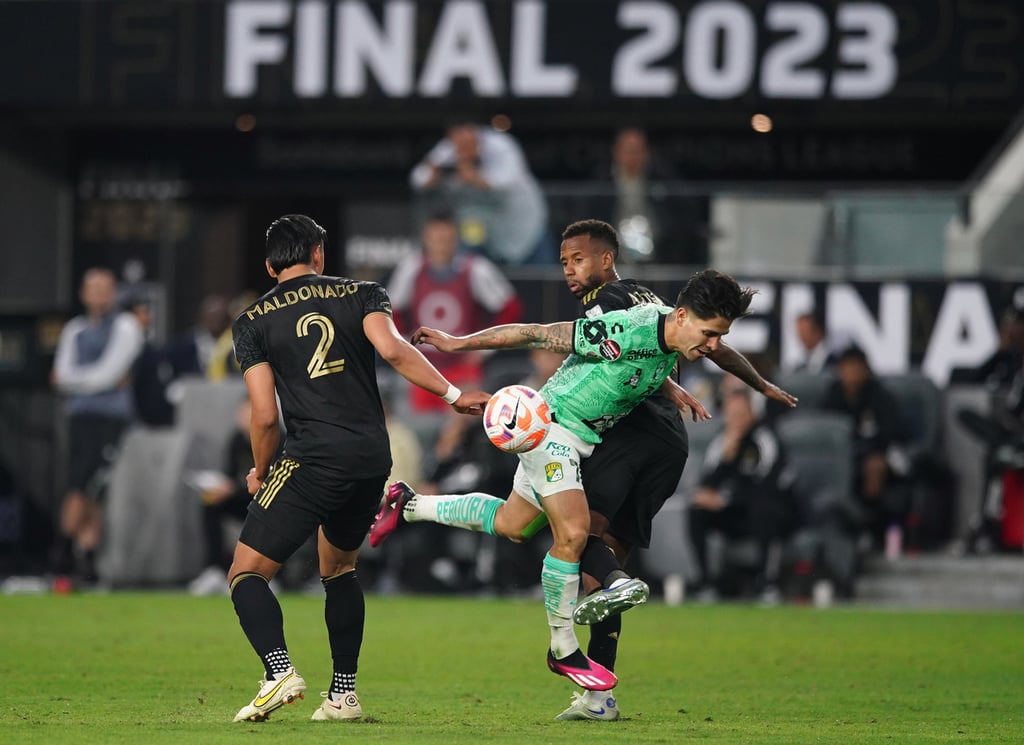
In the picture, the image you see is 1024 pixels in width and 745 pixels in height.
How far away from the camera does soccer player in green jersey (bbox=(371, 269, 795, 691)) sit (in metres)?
8.02

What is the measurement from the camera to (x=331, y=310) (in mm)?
7949

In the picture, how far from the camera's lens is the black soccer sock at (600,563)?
815 centimetres

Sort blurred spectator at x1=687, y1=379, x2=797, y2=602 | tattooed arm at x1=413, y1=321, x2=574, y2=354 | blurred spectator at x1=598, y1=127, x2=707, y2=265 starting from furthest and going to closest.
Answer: blurred spectator at x1=598, y1=127, x2=707, y2=265 < blurred spectator at x1=687, y1=379, x2=797, y2=602 < tattooed arm at x1=413, y1=321, x2=574, y2=354

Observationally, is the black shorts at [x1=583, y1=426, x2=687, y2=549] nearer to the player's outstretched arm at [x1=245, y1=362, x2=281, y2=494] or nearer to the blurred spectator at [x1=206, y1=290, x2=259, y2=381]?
the player's outstretched arm at [x1=245, y1=362, x2=281, y2=494]

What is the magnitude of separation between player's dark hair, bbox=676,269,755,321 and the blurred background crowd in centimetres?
804

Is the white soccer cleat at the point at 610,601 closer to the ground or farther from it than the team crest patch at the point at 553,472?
closer to the ground

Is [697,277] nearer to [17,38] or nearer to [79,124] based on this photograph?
[17,38]

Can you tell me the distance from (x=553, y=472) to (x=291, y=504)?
1198mm

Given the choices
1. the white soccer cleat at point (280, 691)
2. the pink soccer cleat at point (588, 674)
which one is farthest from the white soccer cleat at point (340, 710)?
the pink soccer cleat at point (588, 674)

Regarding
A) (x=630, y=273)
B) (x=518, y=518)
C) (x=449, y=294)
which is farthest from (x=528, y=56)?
(x=518, y=518)

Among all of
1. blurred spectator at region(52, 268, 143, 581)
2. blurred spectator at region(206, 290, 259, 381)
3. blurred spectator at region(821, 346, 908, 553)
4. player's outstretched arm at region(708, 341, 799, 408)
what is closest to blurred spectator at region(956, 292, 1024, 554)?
blurred spectator at region(821, 346, 908, 553)

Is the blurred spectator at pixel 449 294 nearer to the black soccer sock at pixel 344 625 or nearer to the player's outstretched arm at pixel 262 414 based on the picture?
the black soccer sock at pixel 344 625

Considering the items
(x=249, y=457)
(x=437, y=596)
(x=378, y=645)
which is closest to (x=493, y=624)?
(x=378, y=645)

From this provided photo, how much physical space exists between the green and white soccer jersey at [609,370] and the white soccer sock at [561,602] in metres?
A: 0.62
